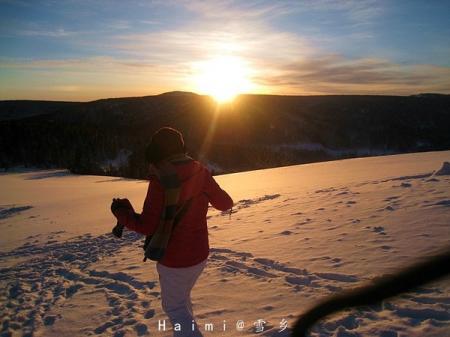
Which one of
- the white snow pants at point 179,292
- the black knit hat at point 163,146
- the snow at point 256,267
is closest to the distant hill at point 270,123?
the snow at point 256,267

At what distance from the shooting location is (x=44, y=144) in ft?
166

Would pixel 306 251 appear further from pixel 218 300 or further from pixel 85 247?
pixel 85 247

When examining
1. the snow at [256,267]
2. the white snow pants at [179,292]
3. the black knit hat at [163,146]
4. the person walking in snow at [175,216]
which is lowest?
the snow at [256,267]

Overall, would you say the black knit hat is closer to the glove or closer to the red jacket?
the red jacket

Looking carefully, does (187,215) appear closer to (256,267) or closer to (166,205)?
(166,205)

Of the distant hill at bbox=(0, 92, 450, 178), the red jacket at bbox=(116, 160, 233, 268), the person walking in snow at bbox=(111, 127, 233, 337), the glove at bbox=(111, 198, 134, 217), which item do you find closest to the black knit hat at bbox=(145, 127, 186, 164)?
the person walking in snow at bbox=(111, 127, 233, 337)

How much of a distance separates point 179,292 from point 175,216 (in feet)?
2.17

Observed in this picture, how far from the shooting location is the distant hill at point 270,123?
8100cm

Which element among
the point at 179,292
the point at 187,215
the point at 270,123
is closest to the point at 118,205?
the point at 187,215

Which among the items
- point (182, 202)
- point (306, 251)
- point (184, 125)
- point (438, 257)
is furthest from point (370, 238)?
point (184, 125)

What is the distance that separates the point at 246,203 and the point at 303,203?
194 cm

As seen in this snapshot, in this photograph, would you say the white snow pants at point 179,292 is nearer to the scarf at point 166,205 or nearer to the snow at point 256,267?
the scarf at point 166,205

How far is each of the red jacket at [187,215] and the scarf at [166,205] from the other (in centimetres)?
4

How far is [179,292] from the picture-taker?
334 centimetres
